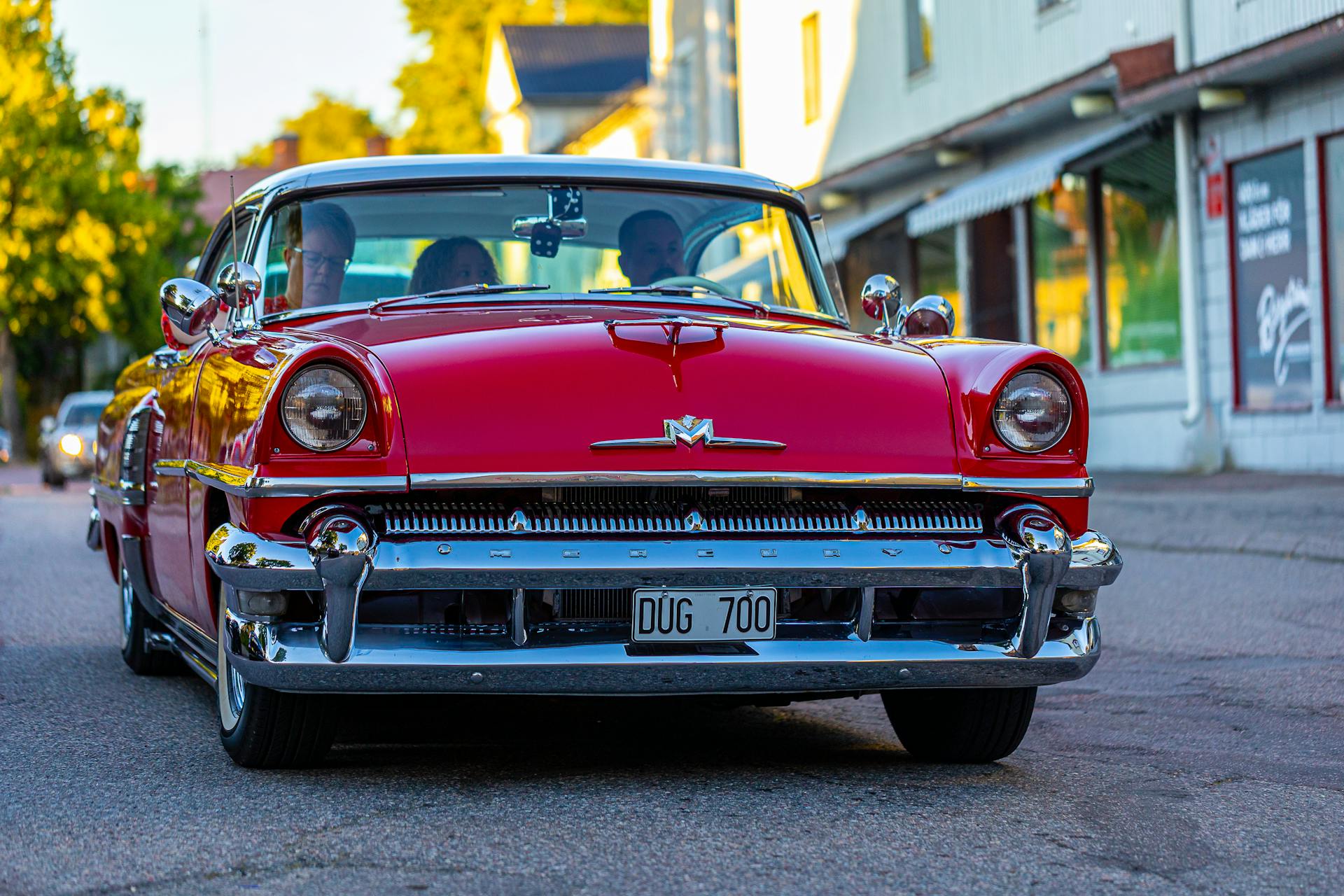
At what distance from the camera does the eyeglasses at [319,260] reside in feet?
18.5

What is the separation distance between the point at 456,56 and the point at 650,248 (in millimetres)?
59753

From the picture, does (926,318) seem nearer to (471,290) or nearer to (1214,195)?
(471,290)

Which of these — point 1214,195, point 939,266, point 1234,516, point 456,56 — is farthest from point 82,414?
point 456,56

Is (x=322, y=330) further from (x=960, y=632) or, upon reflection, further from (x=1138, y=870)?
(x=1138, y=870)

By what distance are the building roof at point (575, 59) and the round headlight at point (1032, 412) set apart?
160 ft

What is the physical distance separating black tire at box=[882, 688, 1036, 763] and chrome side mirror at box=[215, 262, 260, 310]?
2066 millimetres

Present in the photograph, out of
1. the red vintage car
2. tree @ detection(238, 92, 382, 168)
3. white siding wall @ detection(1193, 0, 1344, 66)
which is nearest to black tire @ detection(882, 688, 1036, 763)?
the red vintage car

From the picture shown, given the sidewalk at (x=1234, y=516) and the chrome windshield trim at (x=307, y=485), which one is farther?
the sidewalk at (x=1234, y=516)

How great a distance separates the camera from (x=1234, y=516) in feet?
39.4

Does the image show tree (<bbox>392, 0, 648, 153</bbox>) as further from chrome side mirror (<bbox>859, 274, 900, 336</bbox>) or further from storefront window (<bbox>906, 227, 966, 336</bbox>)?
chrome side mirror (<bbox>859, 274, 900, 336</bbox>)

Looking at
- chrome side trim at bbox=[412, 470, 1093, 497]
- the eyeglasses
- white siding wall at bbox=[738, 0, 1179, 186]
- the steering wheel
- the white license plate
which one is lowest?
the white license plate

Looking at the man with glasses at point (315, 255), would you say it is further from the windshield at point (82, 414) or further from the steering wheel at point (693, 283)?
the windshield at point (82, 414)

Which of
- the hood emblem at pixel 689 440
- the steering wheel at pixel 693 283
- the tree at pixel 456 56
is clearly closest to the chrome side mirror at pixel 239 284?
the steering wheel at pixel 693 283

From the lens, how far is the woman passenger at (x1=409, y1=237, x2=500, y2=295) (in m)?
5.59
